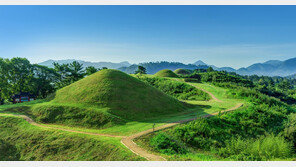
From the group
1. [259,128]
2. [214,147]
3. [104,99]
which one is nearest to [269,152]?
[214,147]

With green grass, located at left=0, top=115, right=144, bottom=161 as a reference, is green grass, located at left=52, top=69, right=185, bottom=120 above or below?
above

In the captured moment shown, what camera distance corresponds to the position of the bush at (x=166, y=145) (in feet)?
36.4

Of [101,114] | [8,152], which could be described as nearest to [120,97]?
[101,114]

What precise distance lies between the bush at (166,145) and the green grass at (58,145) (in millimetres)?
2084

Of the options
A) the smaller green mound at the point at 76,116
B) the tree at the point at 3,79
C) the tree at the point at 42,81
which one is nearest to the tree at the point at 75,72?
the tree at the point at 42,81

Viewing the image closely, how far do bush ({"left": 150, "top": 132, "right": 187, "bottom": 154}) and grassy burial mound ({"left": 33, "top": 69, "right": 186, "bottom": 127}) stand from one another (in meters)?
5.76

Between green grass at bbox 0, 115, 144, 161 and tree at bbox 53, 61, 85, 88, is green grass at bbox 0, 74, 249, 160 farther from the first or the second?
tree at bbox 53, 61, 85, 88

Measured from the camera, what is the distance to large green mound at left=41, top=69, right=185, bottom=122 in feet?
64.0

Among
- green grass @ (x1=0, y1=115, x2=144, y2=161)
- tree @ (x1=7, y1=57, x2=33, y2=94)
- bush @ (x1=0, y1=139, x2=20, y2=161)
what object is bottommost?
bush @ (x1=0, y1=139, x2=20, y2=161)

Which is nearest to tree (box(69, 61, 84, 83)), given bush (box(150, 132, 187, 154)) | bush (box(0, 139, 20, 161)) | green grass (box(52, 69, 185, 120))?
green grass (box(52, 69, 185, 120))

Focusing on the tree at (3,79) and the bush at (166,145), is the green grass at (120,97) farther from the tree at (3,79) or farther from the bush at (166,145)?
the tree at (3,79)

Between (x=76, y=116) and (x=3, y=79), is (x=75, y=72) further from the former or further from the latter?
(x=76, y=116)

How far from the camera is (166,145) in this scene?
11.6m

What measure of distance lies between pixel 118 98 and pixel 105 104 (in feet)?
6.35
